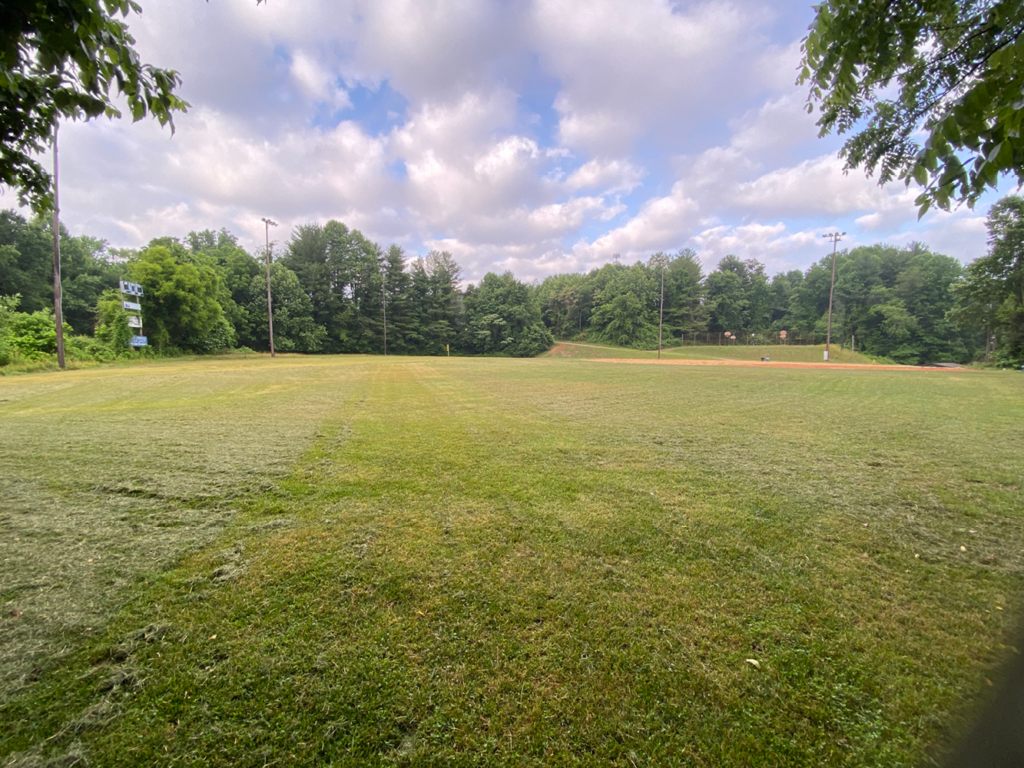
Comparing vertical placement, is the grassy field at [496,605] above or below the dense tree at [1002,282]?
below

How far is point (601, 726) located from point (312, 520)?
103 inches

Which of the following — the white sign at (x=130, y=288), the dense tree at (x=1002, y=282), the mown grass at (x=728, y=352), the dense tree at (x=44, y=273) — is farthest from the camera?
the mown grass at (x=728, y=352)

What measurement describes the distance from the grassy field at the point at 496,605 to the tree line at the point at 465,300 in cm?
2698

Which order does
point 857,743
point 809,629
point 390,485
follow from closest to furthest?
point 857,743 < point 809,629 < point 390,485

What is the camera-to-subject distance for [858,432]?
6.85 m

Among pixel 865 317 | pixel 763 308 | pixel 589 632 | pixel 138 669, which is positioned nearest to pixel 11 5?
pixel 138 669

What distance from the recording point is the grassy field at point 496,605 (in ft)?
5.03

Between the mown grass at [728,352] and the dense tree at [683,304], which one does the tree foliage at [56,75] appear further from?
the dense tree at [683,304]

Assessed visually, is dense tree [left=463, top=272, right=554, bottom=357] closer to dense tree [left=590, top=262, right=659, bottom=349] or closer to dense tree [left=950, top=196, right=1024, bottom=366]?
dense tree [left=590, top=262, right=659, bottom=349]

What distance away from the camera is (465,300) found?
197 feet

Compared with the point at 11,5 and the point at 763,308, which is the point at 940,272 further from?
the point at 11,5

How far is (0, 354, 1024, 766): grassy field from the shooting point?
1.53m

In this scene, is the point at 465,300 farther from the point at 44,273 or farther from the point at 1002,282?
the point at 1002,282

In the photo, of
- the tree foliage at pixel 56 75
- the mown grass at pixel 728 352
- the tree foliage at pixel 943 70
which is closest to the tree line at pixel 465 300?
the mown grass at pixel 728 352
